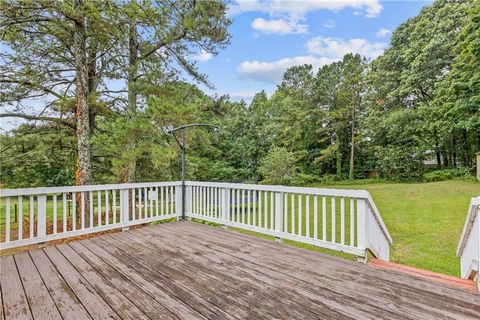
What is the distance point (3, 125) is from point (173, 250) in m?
5.66

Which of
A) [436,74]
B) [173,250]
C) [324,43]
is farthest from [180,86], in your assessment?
[436,74]

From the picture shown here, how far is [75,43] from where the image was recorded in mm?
5730

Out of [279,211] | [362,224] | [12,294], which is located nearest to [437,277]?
[362,224]

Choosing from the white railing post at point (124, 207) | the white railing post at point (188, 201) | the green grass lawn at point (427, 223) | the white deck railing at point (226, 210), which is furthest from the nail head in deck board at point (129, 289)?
the green grass lawn at point (427, 223)

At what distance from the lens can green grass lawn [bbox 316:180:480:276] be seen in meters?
4.84

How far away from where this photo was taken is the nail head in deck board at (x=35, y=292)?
194 centimetres

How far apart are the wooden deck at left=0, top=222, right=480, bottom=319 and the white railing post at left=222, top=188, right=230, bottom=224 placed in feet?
3.29

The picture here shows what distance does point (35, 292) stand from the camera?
7.43 feet

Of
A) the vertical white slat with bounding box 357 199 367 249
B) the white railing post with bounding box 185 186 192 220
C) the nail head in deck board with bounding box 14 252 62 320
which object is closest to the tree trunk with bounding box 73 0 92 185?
the white railing post with bounding box 185 186 192 220

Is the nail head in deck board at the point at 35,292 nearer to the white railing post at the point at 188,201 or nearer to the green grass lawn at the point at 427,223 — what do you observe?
the white railing post at the point at 188,201

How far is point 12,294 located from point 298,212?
2929 mm

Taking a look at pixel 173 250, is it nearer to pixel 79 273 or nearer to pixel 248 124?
pixel 79 273

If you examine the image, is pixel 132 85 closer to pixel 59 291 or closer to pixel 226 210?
pixel 226 210

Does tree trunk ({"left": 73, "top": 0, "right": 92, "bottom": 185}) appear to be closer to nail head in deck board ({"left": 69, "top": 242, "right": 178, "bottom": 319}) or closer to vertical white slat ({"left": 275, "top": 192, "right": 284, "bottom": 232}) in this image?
nail head in deck board ({"left": 69, "top": 242, "right": 178, "bottom": 319})
